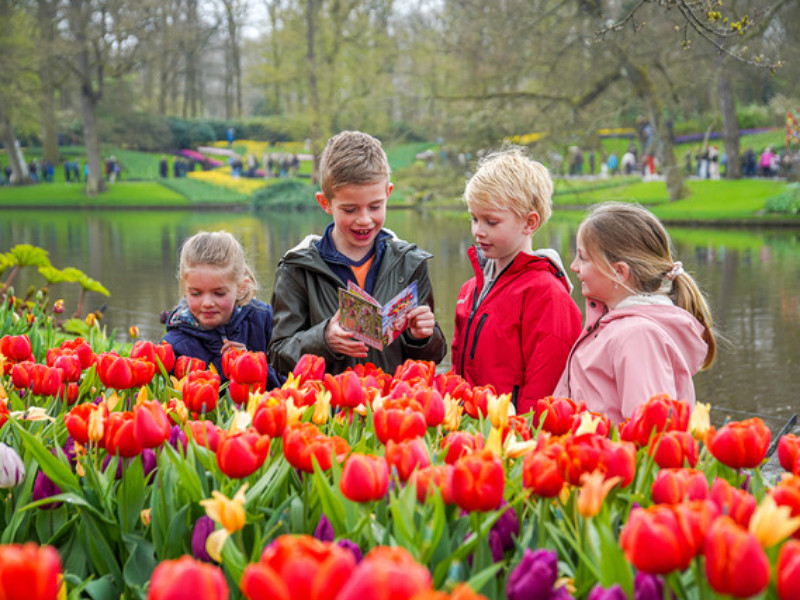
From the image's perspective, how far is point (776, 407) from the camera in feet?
21.7

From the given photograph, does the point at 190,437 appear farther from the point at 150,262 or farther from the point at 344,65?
the point at 344,65

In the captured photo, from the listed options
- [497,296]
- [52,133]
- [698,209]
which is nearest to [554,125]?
[698,209]

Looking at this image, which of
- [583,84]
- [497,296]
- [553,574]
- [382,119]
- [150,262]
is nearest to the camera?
[553,574]

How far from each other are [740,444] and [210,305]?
277 centimetres

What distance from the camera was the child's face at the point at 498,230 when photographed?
3.58m

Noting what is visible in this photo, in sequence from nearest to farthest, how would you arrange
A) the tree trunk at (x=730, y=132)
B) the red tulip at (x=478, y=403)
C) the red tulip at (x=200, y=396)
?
1. the red tulip at (x=200, y=396)
2. the red tulip at (x=478, y=403)
3. the tree trunk at (x=730, y=132)

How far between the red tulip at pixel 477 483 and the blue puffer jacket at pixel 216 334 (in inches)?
97.5

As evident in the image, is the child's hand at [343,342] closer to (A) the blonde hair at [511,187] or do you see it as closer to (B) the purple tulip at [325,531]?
(A) the blonde hair at [511,187]

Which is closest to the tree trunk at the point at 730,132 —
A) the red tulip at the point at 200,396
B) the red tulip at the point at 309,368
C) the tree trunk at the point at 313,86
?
the tree trunk at the point at 313,86

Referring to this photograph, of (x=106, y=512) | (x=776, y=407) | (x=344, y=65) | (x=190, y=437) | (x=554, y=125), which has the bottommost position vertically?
(x=776, y=407)

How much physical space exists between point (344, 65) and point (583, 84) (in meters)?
21.9

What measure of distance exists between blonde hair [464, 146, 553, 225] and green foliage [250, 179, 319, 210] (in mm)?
31146

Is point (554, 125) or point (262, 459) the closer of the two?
point (262, 459)

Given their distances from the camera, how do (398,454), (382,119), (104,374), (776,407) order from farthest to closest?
1. (382,119)
2. (776,407)
3. (104,374)
4. (398,454)
